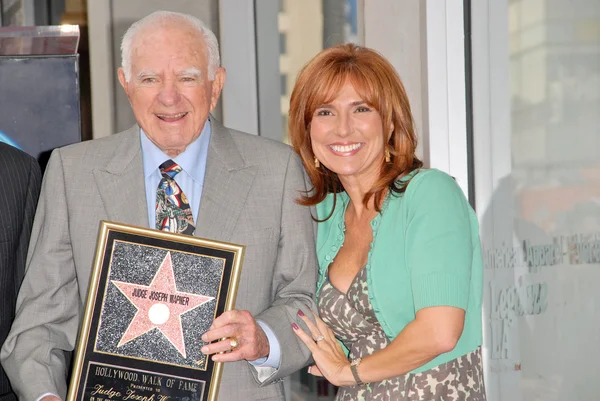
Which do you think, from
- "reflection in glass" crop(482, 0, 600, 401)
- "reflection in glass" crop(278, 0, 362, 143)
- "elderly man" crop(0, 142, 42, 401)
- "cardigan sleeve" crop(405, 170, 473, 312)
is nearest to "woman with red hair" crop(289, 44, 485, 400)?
"cardigan sleeve" crop(405, 170, 473, 312)

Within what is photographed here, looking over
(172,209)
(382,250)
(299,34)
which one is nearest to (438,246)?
(382,250)

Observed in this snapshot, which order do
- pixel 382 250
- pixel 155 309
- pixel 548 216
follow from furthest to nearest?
pixel 548 216
pixel 382 250
pixel 155 309

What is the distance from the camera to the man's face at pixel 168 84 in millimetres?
2283

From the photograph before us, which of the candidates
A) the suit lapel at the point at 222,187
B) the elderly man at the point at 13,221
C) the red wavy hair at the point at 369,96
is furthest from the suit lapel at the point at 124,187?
the red wavy hair at the point at 369,96

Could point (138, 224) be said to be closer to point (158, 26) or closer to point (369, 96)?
point (158, 26)

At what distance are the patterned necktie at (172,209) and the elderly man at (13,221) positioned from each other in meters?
0.44

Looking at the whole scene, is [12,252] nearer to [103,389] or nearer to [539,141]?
[103,389]

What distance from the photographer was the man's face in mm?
2283

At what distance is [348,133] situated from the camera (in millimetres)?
2469

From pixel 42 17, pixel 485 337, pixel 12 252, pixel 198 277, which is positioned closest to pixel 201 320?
pixel 198 277

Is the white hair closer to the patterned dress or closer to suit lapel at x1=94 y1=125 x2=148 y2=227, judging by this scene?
suit lapel at x1=94 y1=125 x2=148 y2=227

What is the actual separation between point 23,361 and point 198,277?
53 cm

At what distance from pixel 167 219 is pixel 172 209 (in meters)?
0.03

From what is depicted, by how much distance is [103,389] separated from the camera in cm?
210
